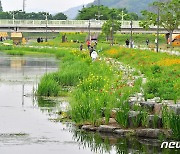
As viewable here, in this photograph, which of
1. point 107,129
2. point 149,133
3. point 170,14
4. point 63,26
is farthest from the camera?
point 63,26

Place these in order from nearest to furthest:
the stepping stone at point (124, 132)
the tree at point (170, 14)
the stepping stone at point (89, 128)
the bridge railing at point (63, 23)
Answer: the stepping stone at point (124, 132) < the stepping stone at point (89, 128) < the tree at point (170, 14) < the bridge railing at point (63, 23)

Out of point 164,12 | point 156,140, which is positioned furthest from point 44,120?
point 164,12

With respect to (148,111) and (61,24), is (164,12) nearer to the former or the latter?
(61,24)

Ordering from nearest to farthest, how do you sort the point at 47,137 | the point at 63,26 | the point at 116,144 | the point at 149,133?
the point at 116,144 < the point at 149,133 < the point at 47,137 < the point at 63,26

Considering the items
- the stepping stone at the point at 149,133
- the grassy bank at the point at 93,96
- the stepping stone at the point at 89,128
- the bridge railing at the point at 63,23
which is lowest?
the stepping stone at the point at 89,128

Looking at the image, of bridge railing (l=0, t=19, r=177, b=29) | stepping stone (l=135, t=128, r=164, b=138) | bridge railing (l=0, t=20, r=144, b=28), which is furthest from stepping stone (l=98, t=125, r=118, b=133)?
bridge railing (l=0, t=20, r=144, b=28)

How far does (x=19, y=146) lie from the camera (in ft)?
67.1

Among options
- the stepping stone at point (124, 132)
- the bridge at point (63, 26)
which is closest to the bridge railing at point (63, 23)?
the bridge at point (63, 26)

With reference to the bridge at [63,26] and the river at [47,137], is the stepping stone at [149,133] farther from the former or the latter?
the bridge at [63,26]

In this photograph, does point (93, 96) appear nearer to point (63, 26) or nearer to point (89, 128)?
point (89, 128)

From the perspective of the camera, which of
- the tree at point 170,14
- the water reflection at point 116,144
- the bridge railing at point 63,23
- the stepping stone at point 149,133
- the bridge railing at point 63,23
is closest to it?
the water reflection at point 116,144

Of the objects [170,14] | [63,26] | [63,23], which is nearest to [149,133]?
[170,14]

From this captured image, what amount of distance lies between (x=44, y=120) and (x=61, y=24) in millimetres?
101537

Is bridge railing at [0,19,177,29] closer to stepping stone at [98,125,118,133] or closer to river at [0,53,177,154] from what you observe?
river at [0,53,177,154]
